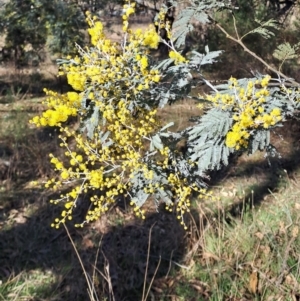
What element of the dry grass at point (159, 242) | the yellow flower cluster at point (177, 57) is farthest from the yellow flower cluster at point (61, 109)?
the dry grass at point (159, 242)

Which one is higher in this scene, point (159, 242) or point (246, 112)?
point (246, 112)

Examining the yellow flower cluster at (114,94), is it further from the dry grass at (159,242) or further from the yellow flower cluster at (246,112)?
the dry grass at (159,242)

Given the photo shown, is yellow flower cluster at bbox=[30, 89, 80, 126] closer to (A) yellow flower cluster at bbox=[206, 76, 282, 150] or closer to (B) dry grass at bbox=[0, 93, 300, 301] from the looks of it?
(A) yellow flower cluster at bbox=[206, 76, 282, 150]

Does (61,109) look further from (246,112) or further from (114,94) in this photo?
(246,112)

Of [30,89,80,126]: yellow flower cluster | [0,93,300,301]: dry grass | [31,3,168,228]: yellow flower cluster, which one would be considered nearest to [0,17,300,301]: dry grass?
[0,93,300,301]: dry grass

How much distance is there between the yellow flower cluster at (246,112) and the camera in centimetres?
138

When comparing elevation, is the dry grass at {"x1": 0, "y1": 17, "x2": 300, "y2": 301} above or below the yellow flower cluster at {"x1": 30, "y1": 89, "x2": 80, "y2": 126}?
below

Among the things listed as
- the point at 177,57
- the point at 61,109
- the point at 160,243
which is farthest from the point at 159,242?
the point at 61,109

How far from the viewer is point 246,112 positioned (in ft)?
4.57

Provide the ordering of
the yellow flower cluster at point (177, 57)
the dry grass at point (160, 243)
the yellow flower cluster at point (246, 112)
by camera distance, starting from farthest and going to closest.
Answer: the dry grass at point (160, 243) → the yellow flower cluster at point (177, 57) → the yellow flower cluster at point (246, 112)

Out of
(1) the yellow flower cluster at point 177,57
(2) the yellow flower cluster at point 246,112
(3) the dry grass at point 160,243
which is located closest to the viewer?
(2) the yellow flower cluster at point 246,112

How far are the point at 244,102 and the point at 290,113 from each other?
20 centimetres

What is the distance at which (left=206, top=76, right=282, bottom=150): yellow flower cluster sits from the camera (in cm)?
138

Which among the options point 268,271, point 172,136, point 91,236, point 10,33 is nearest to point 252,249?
point 268,271
